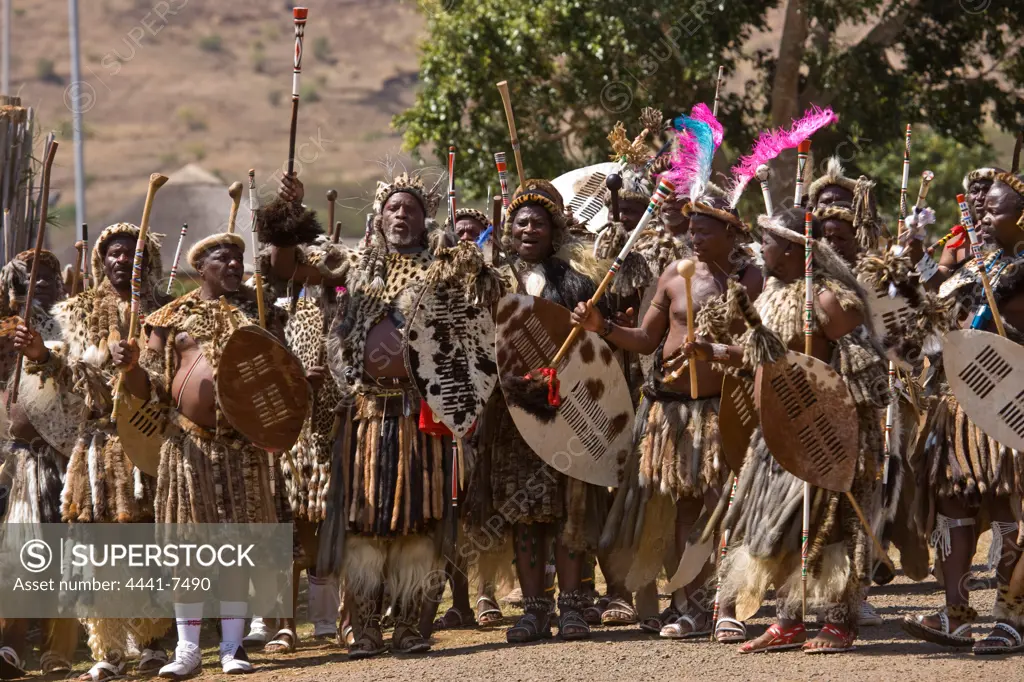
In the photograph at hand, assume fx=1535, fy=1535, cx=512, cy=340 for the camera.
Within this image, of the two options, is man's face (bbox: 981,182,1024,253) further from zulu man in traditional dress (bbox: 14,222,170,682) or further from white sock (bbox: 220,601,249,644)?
zulu man in traditional dress (bbox: 14,222,170,682)

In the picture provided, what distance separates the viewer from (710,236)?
7.74m

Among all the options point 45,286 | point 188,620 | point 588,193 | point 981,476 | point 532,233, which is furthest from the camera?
point 588,193

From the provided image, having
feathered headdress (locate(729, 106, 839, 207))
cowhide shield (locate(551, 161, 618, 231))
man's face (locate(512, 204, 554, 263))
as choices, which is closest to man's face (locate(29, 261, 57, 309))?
man's face (locate(512, 204, 554, 263))

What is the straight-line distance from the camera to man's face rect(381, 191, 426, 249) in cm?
786

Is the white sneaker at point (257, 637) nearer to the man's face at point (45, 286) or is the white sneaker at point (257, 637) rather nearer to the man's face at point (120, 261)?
the man's face at point (120, 261)

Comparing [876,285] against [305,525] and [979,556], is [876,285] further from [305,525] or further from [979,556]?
[979,556]

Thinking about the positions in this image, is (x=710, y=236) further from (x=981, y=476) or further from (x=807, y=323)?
(x=981, y=476)

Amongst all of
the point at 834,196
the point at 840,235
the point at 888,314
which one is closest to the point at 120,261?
the point at 840,235

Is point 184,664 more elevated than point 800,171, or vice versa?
point 800,171

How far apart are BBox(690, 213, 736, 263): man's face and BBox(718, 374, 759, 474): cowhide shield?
0.73m

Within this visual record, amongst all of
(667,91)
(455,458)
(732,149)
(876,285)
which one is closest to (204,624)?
(455,458)

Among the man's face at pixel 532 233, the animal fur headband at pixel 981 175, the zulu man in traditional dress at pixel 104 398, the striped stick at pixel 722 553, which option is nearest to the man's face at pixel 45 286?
the zulu man in traditional dress at pixel 104 398

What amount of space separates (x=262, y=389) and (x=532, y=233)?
167cm

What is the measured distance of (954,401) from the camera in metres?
7.48
